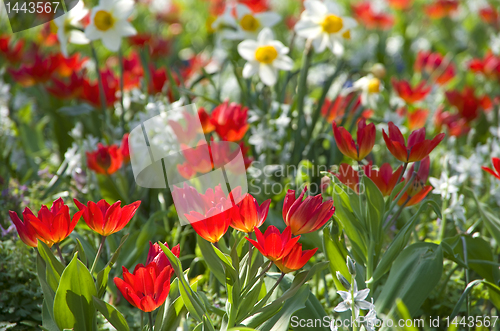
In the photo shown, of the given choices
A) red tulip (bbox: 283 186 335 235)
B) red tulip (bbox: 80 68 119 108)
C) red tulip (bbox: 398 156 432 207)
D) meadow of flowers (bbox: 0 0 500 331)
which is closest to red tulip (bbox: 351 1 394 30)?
meadow of flowers (bbox: 0 0 500 331)

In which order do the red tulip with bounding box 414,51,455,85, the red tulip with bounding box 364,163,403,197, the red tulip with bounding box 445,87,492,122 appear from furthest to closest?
the red tulip with bounding box 414,51,455,85 < the red tulip with bounding box 445,87,492,122 < the red tulip with bounding box 364,163,403,197

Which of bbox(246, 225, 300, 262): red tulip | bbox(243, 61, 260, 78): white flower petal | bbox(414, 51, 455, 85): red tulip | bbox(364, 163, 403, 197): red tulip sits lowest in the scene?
bbox(414, 51, 455, 85): red tulip

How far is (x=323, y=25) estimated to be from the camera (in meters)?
1.50

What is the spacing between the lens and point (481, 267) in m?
1.04

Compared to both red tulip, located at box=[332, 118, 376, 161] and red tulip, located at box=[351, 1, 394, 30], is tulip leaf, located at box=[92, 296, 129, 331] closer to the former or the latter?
red tulip, located at box=[332, 118, 376, 161]

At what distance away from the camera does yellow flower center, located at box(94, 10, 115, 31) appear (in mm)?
1404

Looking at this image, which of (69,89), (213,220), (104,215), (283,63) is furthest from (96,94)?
(213,220)

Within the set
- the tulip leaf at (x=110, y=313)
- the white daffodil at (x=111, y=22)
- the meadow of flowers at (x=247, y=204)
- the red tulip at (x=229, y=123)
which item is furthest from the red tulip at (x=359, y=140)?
the white daffodil at (x=111, y=22)

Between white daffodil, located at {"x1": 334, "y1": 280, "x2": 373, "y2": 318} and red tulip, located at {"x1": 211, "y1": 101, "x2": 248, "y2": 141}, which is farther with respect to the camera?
red tulip, located at {"x1": 211, "y1": 101, "x2": 248, "y2": 141}

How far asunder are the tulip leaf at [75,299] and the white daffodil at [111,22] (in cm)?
88

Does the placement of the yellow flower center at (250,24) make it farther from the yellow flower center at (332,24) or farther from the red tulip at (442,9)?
the red tulip at (442,9)

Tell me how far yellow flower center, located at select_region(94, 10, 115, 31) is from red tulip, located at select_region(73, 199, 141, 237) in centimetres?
85

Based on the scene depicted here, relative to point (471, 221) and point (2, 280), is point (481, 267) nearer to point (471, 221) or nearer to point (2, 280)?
point (471, 221)

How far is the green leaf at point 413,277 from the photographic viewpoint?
82cm
